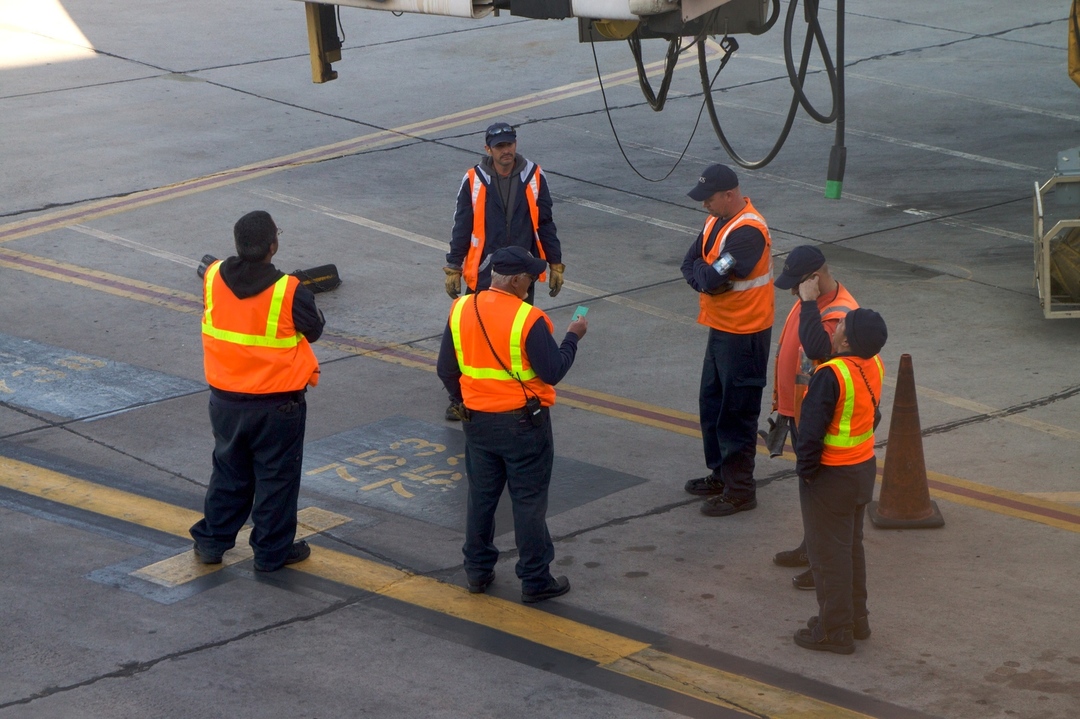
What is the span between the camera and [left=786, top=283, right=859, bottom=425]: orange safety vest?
6.80 meters

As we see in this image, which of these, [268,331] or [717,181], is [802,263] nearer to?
[717,181]

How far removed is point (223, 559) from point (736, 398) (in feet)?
9.85

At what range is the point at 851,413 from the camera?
20.5ft

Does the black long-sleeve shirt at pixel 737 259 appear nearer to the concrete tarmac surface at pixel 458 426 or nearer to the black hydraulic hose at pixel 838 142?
the concrete tarmac surface at pixel 458 426

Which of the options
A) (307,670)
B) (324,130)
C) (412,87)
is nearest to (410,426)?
(307,670)

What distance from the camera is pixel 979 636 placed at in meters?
6.52

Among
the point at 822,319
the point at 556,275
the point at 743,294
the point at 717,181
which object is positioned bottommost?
the point at 556,275

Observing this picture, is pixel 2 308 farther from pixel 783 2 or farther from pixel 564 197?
pixel 783 2

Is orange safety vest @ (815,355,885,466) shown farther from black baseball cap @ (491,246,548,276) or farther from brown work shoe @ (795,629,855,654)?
black baseball cap @ (491,246,548,276)

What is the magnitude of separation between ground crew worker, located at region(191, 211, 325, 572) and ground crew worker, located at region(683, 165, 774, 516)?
2319 mm

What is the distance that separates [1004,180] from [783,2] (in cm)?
1037

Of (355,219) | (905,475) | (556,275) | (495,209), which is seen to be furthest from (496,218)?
(355,219)

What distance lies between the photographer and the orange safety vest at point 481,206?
30.0ft

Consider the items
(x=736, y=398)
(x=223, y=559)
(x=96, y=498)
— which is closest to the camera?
(x=223, y=559)
